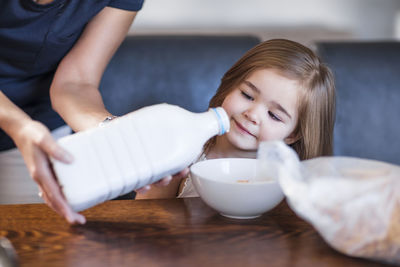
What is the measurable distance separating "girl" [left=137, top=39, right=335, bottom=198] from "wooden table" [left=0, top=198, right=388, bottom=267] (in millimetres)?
394

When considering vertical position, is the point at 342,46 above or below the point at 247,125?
above

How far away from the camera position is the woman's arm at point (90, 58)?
1.21m

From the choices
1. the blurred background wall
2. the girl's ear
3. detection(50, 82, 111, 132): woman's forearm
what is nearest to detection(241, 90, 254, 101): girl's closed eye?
the girl's ear

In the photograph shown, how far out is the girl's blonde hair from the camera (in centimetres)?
128

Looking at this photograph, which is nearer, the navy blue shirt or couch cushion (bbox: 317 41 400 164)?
the navy blue shirt

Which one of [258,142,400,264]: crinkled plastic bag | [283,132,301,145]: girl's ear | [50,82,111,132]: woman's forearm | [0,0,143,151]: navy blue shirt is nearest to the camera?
[258,142,400,264]: crinkled plastic bag

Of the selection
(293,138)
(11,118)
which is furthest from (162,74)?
(11,118)

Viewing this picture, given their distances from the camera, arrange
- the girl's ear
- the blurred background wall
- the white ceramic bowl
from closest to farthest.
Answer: the white ceramic bowl
the girl's ear
the blurred background wall

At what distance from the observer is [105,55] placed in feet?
4.31

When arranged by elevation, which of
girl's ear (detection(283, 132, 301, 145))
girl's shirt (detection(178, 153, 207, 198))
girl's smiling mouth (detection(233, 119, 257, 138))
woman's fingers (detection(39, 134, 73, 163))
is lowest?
girl's shirt (detection(178, 153, 207, 198))

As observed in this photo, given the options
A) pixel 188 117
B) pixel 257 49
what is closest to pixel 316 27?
pixel 257 49

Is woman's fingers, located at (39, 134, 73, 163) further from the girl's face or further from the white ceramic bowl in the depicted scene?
the girl's face

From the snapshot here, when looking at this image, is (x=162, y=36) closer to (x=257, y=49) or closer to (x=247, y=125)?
(x=257, y=49)

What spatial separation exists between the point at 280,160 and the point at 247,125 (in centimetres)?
52
